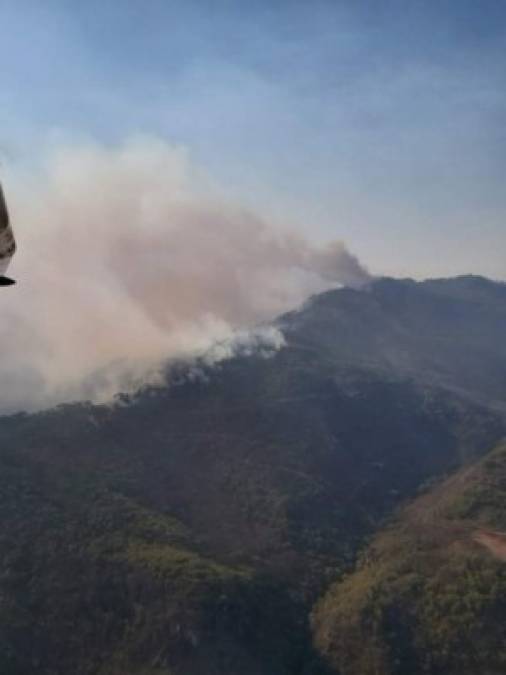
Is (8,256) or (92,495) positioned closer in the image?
(8,256)

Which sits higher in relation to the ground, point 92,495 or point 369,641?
point 92,495

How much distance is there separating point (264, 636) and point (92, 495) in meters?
59.2

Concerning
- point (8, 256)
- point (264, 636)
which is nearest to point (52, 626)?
point (264, 636)

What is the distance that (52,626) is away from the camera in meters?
137

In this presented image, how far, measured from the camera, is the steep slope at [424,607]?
132875mm

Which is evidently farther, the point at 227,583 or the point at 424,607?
the point at 227,583

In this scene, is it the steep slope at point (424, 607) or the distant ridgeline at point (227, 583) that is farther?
the steep slope at point (424, 607)

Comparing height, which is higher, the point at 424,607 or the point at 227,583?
the point at 227,583

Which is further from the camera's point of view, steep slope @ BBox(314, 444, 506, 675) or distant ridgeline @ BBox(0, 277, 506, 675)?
steep slope @ BBox(314, 444, 506, 675)

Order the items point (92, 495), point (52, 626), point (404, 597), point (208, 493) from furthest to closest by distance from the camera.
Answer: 1. point (208, 493)
2. point (92, 495)
3. point (404, 597)
4. point (52, 626)

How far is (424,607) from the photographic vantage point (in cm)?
14525

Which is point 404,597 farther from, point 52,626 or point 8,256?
point 8,256

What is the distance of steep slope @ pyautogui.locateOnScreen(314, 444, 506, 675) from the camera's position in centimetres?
13288

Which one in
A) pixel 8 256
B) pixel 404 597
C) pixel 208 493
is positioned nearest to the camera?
pixel 8 256
